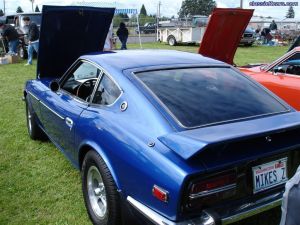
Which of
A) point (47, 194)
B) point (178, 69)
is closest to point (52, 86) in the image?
Result: point (47, 194)

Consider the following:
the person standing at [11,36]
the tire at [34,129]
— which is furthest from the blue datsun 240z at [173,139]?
the person standing at [11,36]

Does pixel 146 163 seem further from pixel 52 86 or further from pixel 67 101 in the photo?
pixel 52 86

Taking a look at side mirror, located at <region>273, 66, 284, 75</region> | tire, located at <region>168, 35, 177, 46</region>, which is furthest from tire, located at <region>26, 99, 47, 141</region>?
tire, located at <region>168, 35, 177, 46</region>

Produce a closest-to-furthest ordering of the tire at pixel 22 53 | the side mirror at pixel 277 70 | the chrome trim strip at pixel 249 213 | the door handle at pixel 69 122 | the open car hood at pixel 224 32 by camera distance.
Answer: the chrome trim strip at pixel 249 213, the door handle at pixel 69 122, the side mirror at pixel 277 70, the open car hood at pixel 224 32, the tire at pixel 22 53

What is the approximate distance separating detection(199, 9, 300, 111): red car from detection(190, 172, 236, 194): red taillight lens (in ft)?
10.2

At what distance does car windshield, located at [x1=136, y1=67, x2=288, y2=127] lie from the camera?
2891 mm

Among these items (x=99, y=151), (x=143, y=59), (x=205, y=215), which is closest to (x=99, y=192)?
(x=99, y=151)

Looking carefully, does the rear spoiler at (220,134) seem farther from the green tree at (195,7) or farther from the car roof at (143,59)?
the green tree at (195,7)

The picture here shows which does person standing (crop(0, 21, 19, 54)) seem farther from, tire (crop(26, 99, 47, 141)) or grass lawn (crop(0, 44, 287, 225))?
tire (crop(26, 99, 47, 141))

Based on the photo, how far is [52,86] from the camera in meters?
4.33

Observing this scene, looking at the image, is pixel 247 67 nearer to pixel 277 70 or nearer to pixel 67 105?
pixel 277 70

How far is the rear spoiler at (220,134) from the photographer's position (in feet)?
7.50

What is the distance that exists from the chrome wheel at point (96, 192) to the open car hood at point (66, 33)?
106 inches

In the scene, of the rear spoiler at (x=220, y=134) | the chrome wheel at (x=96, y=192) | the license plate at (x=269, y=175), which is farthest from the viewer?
the chrome wheel at (x=96, y=192)
